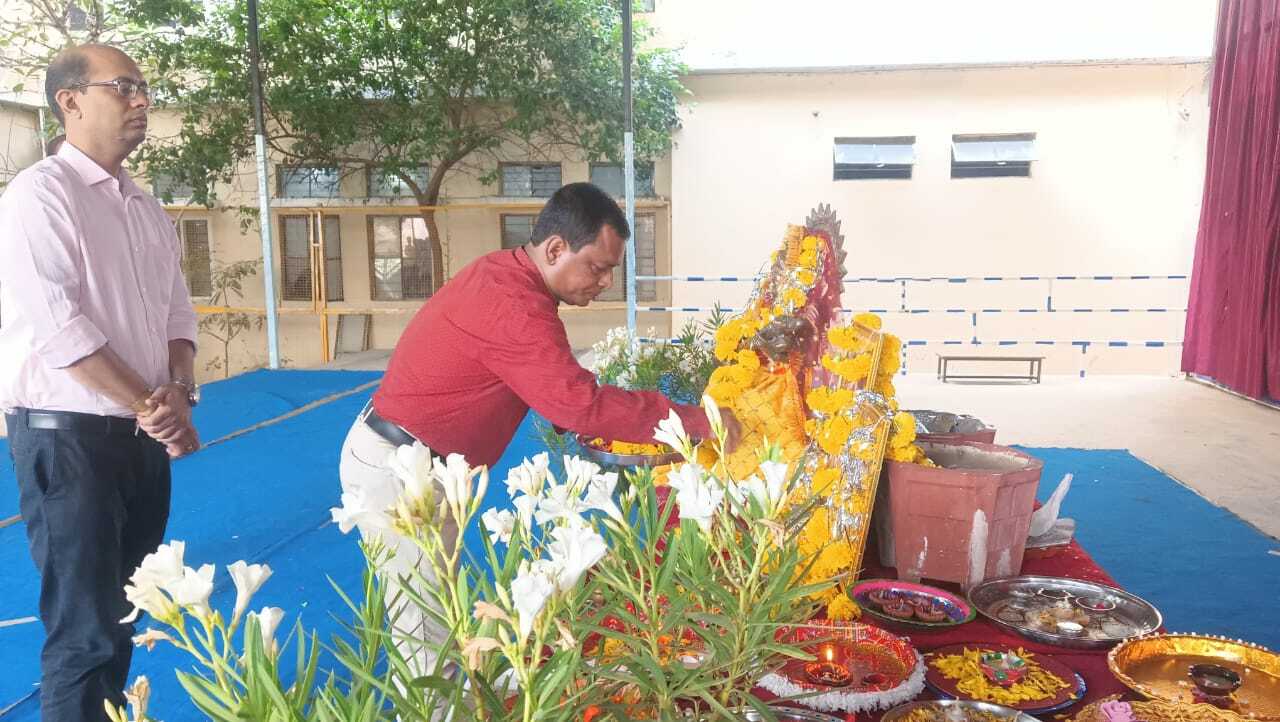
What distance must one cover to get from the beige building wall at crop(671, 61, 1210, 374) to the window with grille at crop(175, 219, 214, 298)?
5667 mm

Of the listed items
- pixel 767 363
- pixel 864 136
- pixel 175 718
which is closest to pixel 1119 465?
pixel 767 363

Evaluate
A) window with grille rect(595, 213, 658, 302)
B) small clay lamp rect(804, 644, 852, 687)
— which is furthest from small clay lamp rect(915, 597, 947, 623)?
window with grille rect(595, 213, 658, 302)

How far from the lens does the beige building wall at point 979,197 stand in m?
8.48

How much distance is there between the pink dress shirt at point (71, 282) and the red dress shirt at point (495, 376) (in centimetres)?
54

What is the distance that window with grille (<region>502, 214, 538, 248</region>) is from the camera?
984cm

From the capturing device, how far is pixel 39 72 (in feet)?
29.7

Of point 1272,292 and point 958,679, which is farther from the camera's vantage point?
point 1272,292

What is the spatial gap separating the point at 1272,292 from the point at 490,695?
279 inches

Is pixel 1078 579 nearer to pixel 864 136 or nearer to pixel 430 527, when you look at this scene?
pixel 430 527

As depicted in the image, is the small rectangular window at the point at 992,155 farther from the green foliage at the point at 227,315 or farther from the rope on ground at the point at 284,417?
the green foliage at the point at 227,315

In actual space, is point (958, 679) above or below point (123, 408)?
below

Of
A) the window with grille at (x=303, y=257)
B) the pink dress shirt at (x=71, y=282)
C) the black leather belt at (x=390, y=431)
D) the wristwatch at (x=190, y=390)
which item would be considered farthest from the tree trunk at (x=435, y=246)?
the black leather belt at (x=390, y=431)

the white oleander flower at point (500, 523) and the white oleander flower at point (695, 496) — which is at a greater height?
the white oleander flower at point (695, 496)

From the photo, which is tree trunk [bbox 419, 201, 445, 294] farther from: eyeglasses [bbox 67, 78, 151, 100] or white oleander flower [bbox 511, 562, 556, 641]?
white oleander flower [bbox 511, 562, 556, 641]
